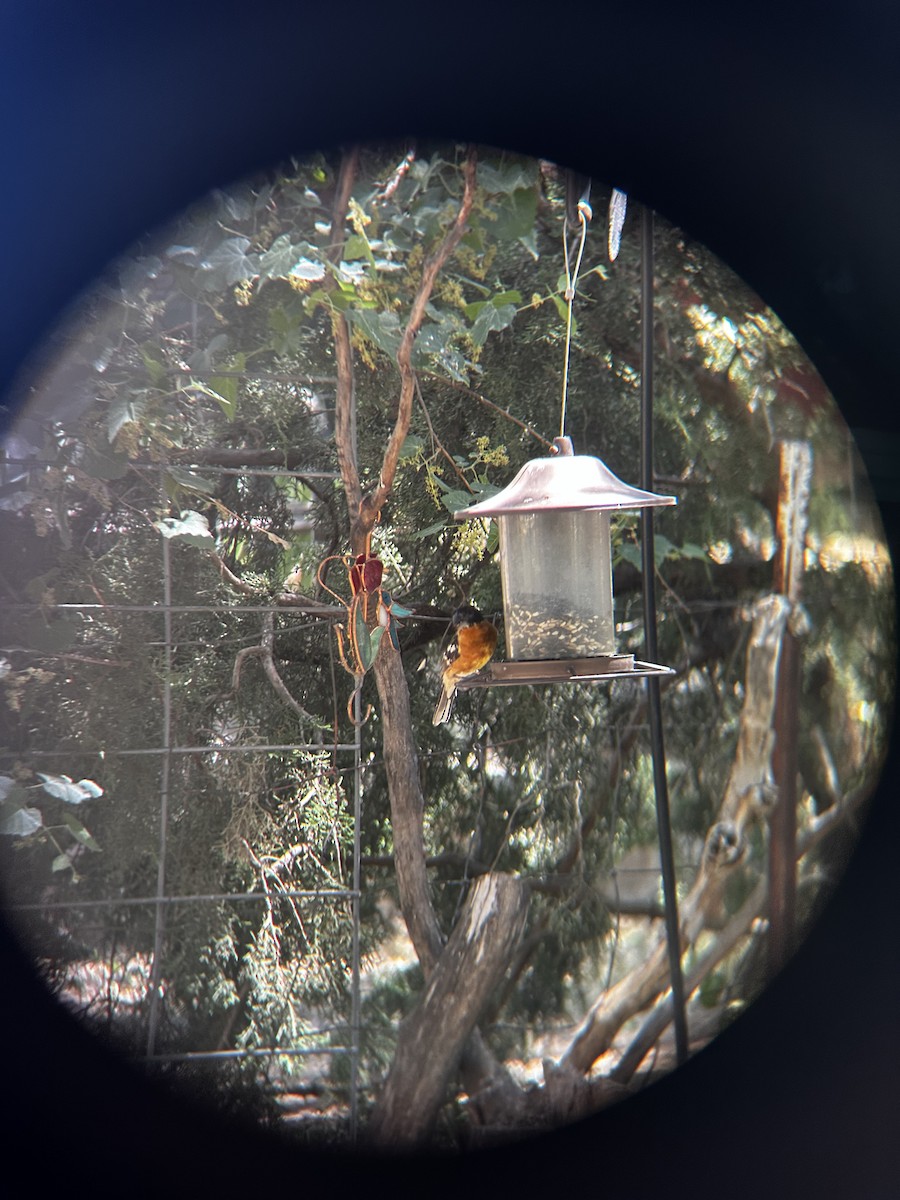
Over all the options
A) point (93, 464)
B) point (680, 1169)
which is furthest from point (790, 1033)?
point (93, 464)

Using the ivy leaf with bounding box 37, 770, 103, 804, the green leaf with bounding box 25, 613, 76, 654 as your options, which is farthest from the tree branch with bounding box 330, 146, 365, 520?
the ivy leaf with bounding box 37, 770, 103, 804

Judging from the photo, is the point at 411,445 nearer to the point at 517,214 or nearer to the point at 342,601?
the point at 342,601

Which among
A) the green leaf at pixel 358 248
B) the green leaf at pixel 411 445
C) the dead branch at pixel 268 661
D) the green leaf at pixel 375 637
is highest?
the green leaf at pixel 358 248

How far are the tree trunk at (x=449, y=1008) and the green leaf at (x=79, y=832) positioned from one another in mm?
735

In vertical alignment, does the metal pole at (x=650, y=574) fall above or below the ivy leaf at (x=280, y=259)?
below

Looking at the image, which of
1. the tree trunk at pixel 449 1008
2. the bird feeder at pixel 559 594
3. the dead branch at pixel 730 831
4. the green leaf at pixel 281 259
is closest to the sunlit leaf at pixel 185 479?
the green leaf at pixel 281 259

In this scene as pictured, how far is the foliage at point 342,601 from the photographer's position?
191 cm

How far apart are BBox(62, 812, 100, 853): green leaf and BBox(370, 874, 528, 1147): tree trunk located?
735mm

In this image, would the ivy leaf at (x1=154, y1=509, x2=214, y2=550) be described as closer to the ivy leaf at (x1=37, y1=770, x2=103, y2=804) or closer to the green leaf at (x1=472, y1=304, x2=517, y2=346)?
the ivy leaf at (x1=37, y1=770, x2=103, y2=804)

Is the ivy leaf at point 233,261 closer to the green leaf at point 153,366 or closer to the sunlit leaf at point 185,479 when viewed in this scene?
the green leaf at point 153,366

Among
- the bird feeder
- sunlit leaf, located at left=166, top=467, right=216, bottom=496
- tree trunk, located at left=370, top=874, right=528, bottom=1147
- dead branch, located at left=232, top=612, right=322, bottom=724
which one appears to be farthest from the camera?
dead branch, located at left=232, top=612, right=322, bottom=724

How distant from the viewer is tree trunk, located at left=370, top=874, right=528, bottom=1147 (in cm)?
196

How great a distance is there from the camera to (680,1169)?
1.26 meters

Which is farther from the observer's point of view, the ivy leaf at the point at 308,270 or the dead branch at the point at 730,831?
the dead branch at the point at 730,831
